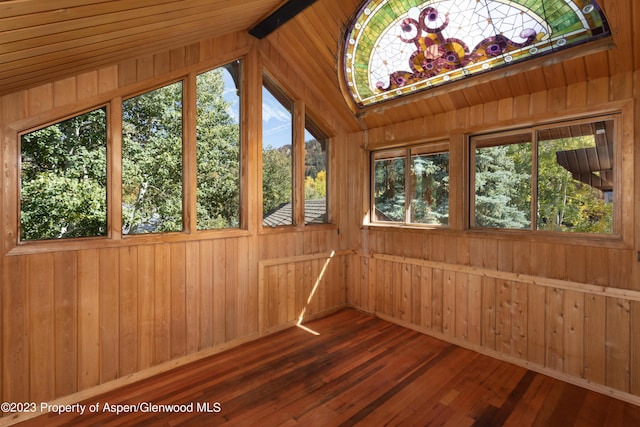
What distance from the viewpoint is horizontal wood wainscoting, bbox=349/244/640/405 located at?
2.38 meters

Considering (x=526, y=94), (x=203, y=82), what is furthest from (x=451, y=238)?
(x=203, y=82)

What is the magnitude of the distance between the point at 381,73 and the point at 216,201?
2.10m

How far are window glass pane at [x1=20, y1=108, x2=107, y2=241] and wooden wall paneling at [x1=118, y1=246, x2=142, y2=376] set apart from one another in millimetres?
299

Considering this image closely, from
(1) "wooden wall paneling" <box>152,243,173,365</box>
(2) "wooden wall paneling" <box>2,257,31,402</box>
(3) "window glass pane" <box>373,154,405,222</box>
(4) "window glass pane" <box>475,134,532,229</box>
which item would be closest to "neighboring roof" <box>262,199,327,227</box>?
(3) "window glass pane" <box>373,154,405,222</box>

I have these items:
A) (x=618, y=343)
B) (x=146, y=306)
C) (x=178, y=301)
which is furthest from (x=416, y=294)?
(x=146, y=306)

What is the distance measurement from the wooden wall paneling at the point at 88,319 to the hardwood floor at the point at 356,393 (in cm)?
19

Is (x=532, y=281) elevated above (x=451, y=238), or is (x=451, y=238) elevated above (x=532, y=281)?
(x=451, y=238)

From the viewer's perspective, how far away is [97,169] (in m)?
2.43

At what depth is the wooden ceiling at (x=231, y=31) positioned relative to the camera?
1.38m

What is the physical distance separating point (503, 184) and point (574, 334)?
1.36m

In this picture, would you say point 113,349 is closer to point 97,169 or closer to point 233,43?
point 97,169

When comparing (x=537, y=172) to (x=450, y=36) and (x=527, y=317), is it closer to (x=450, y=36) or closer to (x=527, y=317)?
(x=527, y=317)

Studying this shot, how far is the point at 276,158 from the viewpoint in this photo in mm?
3631

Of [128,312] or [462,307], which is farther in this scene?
[462,307]
